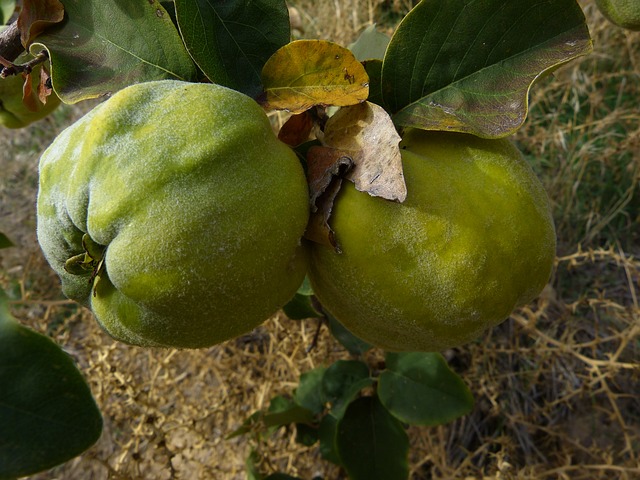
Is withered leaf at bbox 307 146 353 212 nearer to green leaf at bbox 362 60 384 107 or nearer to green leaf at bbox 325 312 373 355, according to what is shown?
green leaf at bbox 362 60 384 107

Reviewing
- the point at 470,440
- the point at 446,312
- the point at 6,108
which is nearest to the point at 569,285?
the point at 470,440

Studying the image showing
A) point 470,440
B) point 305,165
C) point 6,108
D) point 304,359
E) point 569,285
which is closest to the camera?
point 305,165

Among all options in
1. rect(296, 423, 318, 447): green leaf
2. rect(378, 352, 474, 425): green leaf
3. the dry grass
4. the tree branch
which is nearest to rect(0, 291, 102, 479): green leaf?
the tree branch

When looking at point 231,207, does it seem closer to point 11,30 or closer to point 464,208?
point 464,208

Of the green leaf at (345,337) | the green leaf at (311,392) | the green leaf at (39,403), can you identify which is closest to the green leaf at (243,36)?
the green leaf at (39,403)

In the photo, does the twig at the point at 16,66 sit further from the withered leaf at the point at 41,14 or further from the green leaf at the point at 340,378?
the green leaf at the point at 340,378

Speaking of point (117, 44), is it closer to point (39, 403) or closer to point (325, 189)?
point (325, 189)
